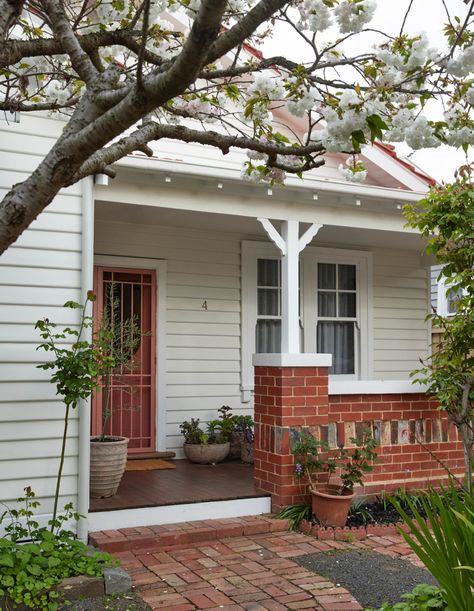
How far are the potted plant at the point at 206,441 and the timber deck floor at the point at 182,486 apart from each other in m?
0.12

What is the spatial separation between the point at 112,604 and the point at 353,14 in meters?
3.87

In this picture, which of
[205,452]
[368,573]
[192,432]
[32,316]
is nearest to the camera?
[368,573]

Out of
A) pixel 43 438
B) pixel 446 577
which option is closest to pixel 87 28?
pixel 43 438

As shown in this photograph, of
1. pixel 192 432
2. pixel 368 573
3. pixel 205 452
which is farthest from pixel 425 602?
pixel 192 432

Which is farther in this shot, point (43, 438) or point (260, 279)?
point (260, 279)

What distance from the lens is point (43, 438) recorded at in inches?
220

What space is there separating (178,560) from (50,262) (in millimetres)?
2613

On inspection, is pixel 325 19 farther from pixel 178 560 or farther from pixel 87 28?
pixel 178 560

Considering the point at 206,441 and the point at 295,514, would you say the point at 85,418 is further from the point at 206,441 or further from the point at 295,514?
the point at 206,441

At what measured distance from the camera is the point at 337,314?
9.80 metres

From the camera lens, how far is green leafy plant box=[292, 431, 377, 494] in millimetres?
6359

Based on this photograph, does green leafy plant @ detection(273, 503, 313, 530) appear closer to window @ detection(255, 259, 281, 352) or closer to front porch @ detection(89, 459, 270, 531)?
front porch @ detection(89, 459, 270, 531)

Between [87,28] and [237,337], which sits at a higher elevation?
[87,28]

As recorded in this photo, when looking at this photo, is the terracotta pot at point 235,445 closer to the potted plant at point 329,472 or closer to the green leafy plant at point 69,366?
the potted plant at point 329,472
